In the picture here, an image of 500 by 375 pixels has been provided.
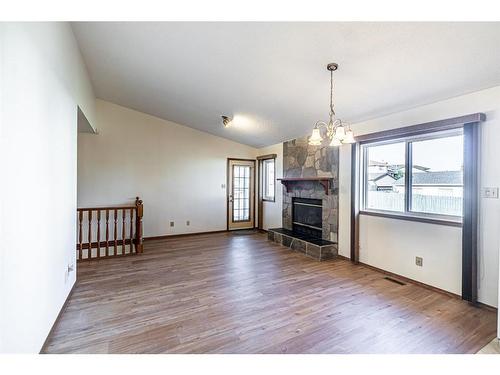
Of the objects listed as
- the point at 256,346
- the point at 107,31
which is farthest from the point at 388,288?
the point at 107,31

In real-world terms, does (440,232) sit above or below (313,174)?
below

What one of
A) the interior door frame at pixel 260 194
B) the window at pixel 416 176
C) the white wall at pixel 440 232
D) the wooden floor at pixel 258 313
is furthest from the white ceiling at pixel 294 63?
Result: the interior door frame at pixel 260 194

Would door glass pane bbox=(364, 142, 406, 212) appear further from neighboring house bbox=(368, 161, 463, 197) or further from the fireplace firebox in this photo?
the fireplace firebox

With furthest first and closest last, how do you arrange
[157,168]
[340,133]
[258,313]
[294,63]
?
[157,168] < [294,63] < [258,313] < [340,133]

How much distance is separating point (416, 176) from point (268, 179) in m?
3.89

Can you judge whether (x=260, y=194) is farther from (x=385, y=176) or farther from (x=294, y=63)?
(x=294, y=63)

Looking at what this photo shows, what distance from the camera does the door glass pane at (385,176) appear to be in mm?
3658

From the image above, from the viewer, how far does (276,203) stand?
20.8 ft

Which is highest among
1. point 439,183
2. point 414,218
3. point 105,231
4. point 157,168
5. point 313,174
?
point 157,168

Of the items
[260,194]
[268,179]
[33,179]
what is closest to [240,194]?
[260,194]

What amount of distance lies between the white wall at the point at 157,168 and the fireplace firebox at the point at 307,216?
2056mm

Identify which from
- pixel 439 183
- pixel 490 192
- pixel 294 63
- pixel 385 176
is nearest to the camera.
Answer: pixel 490 192

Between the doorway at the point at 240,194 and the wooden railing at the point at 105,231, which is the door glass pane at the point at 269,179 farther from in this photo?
the wooden railing at the point at 105,231
